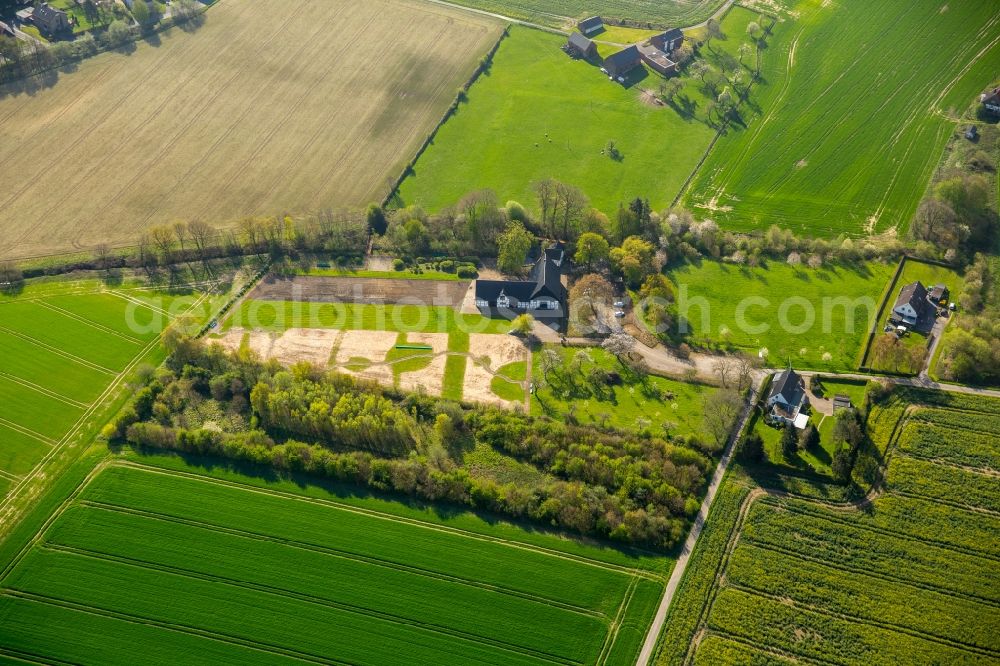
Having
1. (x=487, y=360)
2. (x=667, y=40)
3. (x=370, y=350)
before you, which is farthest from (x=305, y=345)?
(x=667, y=40)

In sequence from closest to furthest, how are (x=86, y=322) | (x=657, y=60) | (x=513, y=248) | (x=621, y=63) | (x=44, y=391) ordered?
1. (x=44, y=391)
2. (x=86, y=322)
3. (x=513, y=248)
4. (x=621, y=63)
5. (x=657, y=60)

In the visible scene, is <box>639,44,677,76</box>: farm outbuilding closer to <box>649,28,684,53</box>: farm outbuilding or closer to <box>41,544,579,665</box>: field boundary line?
<box>649,28,684,53</box>: farm outbuilding

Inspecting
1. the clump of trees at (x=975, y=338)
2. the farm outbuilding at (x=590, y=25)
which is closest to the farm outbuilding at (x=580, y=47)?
the farm outbuilding at (x=590, y=25)

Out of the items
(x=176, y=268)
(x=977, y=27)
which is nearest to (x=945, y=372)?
(x=977, y=27)

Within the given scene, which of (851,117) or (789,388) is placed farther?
(851,117)

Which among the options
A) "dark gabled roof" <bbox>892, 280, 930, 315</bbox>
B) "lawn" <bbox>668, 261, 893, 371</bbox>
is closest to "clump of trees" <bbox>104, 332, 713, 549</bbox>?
"lawn" <bbox>668, 261, 893, 371</bbox>

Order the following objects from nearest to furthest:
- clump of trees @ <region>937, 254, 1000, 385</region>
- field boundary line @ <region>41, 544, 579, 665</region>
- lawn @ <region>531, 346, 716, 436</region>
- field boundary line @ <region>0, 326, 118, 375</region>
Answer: field boundary line @ <region>41, 544, 579, 665</region> → lawn @ <region>531, 346, 716, 436</region> → clump of trees @ <region>937, 254, 1000, 385</region> → field boundary line @ <region>0, 326, 118, 375</region>

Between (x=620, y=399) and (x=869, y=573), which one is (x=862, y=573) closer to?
(x=869, y=573)

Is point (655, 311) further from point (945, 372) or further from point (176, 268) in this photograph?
point (176, 268)
